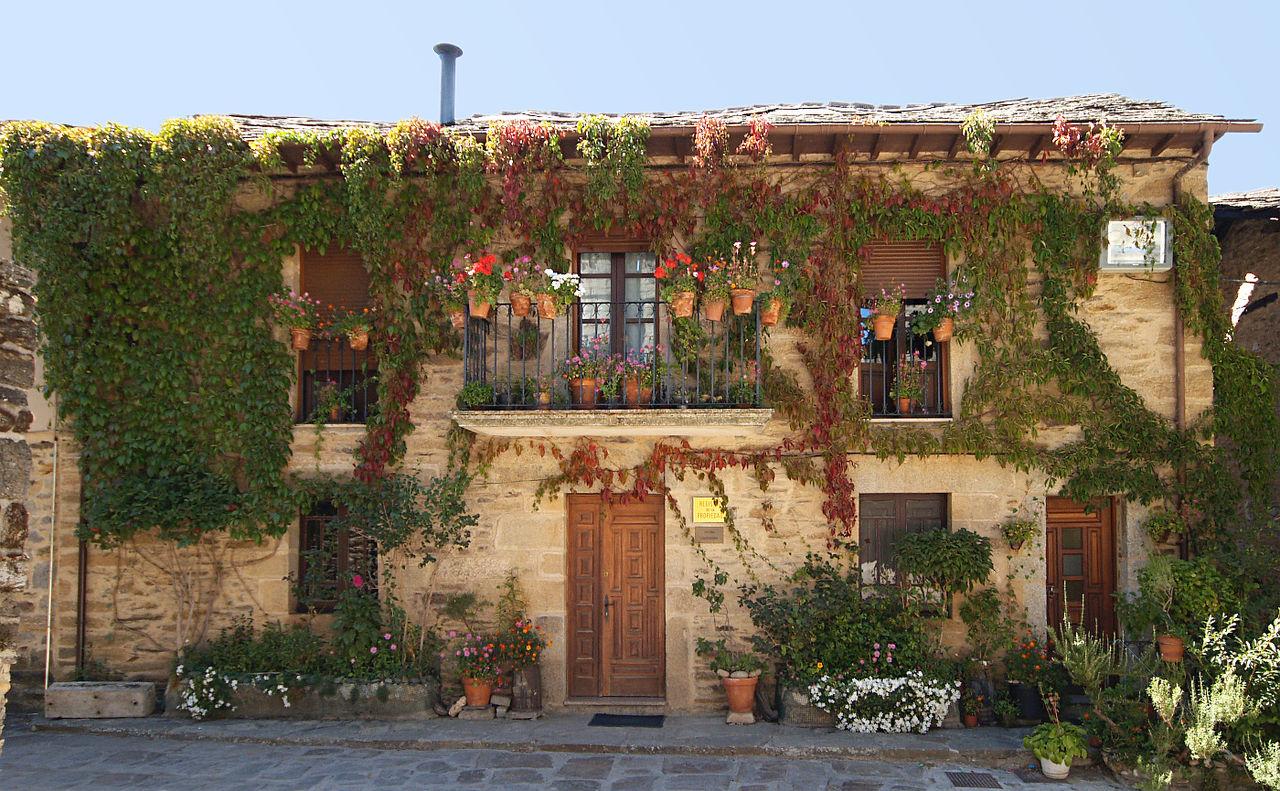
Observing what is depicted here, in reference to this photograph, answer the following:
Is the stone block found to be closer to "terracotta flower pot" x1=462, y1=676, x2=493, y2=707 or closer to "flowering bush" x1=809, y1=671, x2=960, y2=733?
"terracotta flower pot" x1=462, y1=676, x2=493, y2=707

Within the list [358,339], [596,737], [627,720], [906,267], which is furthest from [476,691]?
[906,267]

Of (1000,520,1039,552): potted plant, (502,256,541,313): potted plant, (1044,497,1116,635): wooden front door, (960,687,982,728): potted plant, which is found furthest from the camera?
(1044,497,1116,635): wooden front door

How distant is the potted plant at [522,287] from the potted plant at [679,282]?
3.47ft

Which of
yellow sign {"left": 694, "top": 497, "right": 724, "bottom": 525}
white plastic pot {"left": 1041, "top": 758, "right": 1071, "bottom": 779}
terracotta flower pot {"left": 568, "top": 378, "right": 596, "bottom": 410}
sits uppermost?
terracotta flower pot {"left": 568, "top": 378, "right": 596, "bottom": 410}

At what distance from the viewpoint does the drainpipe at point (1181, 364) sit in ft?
26.2

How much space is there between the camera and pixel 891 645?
24.8 ft

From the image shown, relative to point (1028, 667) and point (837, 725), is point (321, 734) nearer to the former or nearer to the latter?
point (837, 725)

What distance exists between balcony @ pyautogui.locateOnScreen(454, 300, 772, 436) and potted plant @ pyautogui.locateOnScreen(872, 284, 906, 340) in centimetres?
111

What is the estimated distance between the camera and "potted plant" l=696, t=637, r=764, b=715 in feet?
25.5

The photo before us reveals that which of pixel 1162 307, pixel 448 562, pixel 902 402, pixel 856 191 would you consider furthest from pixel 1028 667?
pixel 448 562

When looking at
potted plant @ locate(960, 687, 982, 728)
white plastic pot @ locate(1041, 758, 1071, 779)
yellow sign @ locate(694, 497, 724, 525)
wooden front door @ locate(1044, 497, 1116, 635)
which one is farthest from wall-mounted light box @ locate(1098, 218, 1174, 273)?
white plastic pot @ locate(1041, 758, 1071, 779)

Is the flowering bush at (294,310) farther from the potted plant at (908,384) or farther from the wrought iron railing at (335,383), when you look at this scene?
the potted plant at (908,384)

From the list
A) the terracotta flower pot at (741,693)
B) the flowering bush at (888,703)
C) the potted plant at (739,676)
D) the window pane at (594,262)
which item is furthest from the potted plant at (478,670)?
the window pane at (594,262)

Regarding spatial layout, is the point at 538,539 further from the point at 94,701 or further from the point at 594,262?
the point at 94,701
